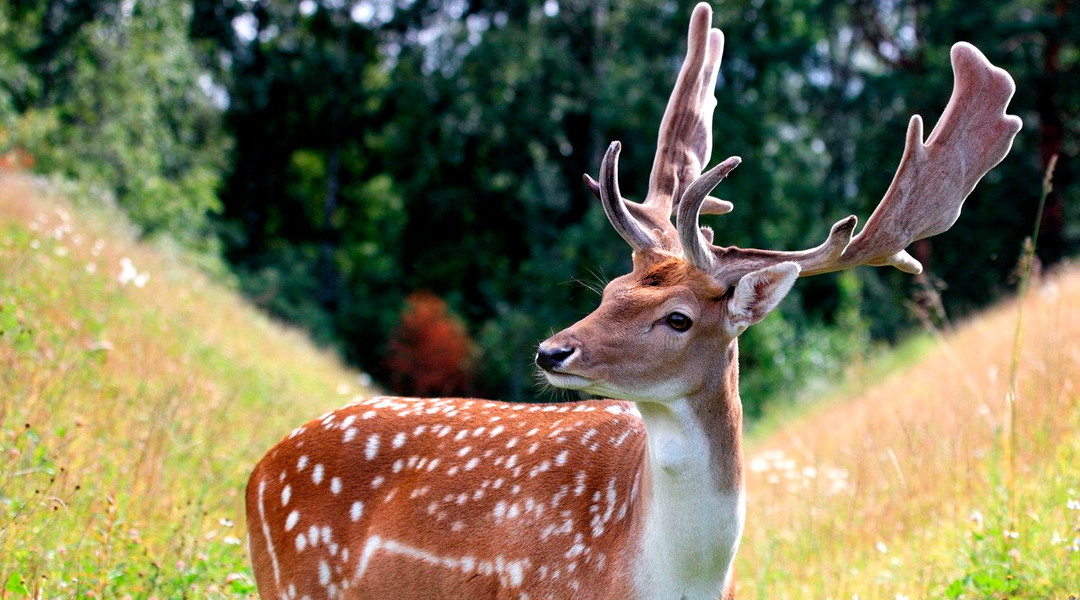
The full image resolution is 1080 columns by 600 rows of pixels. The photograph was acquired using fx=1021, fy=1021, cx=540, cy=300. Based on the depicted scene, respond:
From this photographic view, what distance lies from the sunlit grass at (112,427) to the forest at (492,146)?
1248cm

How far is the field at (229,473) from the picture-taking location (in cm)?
420

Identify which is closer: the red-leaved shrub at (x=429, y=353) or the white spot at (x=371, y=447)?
the white spot at (x=371, y=447)

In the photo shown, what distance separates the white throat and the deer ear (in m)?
0.33

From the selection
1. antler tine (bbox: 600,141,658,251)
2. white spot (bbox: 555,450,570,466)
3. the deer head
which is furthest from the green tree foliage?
the deer head

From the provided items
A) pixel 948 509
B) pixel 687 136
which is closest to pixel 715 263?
pixel 687 136

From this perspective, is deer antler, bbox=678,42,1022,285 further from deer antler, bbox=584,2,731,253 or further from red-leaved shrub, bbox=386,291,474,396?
red-leaved shrub, bbox=386,291,474,396

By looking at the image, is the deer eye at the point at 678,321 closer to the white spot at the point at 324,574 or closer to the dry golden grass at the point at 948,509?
the white spot at the point at 324,574

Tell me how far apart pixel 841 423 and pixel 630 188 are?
632 inches

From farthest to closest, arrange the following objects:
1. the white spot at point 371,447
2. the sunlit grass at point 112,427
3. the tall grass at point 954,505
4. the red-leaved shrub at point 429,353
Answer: the red-leaved shrub at point 429,353 → the tall grass at point 954,505 → the sunlit grass at point 112,427 → the white spot at point 371,447

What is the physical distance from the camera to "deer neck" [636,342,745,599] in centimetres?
329

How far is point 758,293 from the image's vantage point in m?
3.30

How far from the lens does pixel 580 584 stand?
11.2 ft

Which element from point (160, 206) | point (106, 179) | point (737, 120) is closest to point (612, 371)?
point (106, 179)

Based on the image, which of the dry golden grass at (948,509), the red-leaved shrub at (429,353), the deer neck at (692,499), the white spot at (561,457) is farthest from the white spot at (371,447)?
the red-leaved shrub at (429,353)
